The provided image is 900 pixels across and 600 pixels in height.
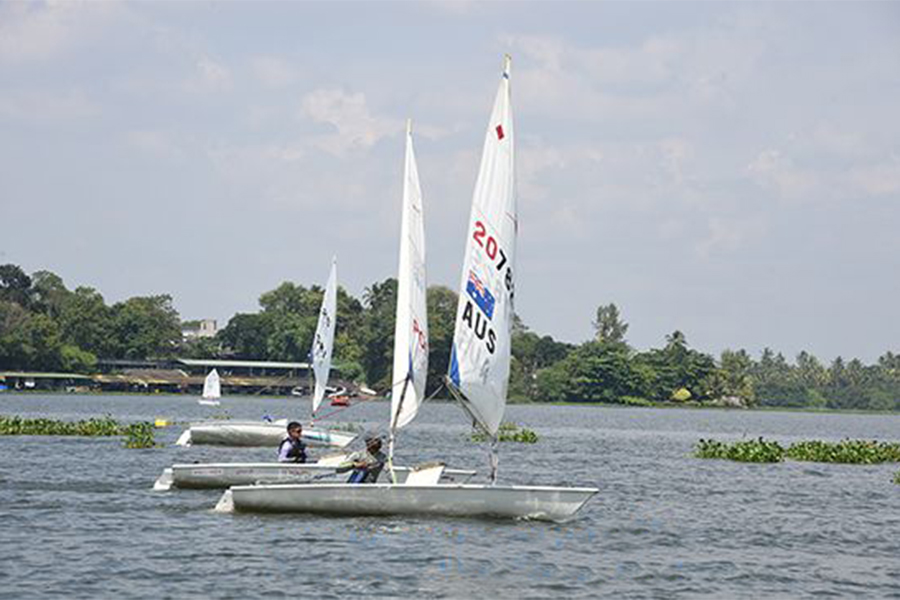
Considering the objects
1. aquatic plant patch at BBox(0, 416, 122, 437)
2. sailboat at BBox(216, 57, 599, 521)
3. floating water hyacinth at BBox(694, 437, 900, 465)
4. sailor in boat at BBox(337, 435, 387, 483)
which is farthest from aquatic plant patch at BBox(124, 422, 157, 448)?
sailor in boat at BBox(337, 435, 387, 483)

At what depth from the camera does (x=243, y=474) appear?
1646 inches

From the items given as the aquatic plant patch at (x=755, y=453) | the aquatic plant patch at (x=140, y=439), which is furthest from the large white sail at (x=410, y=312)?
the aquatic plant patch at (x=755, y=453)

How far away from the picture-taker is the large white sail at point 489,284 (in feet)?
107

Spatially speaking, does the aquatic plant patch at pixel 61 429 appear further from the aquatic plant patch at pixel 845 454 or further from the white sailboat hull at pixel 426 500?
the white sailboat hull at pixel 426 500

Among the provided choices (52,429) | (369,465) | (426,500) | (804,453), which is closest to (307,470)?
(369,465)

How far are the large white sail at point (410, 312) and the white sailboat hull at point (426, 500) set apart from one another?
71.2 inches

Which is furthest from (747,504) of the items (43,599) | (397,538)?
(43,599)

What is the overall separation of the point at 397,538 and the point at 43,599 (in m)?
9.18

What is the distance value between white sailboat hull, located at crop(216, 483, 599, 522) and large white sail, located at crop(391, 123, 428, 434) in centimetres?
181

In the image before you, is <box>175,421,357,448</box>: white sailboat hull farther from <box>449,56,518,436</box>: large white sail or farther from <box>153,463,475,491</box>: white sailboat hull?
<box>449,56,518,436</box>: large white sail

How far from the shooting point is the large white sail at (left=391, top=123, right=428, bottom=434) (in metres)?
35.3

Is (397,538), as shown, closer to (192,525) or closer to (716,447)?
(192,525)

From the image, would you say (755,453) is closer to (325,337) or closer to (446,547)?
(325,337)

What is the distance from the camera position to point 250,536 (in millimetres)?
33281
